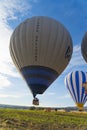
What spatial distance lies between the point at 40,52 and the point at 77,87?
841 inches

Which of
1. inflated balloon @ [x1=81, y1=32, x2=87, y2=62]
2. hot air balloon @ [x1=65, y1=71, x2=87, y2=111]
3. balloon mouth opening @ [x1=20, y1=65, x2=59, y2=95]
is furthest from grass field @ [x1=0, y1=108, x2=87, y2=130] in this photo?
hot air balloon @ [x1=65, y1=71, x2=87, y2=111]

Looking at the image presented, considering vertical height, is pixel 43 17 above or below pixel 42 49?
above

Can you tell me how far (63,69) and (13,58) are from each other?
5.98 m

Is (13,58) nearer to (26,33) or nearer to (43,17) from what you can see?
(26,33)

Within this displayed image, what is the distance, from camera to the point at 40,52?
3581 cm

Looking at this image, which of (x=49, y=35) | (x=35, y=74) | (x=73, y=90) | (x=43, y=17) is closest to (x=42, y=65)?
(x=35, y=74)

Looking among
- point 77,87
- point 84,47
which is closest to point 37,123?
point 84,47

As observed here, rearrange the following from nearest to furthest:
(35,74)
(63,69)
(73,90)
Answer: (35,74) < (63,69) < (73,90)

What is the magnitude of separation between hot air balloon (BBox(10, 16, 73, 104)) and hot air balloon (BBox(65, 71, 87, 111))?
61.0 ft

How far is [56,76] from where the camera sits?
37.7 m

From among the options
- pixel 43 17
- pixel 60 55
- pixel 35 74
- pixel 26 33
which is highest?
pixel 43 17

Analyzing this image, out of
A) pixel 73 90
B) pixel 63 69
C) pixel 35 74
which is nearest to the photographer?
pixel 35 74

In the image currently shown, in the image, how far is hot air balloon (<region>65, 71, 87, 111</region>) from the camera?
182 ft

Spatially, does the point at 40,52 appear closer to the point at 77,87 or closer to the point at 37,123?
the point at 37,123
